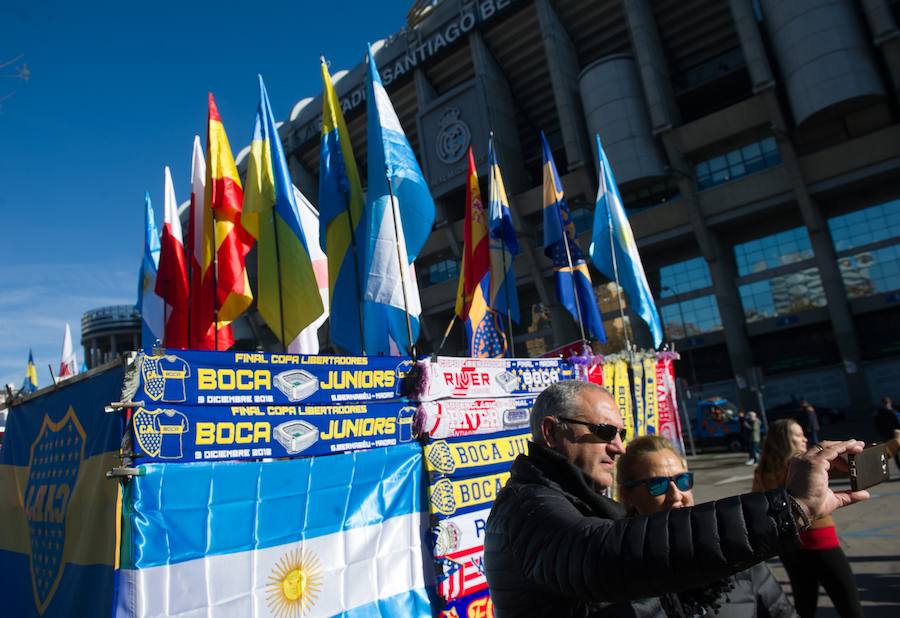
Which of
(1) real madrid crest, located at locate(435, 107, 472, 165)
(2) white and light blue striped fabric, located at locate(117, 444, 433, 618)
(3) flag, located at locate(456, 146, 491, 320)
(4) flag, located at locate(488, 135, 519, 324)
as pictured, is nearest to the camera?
(2) white and light blue striped fabric, located at locate(117, 444, 433, 618)

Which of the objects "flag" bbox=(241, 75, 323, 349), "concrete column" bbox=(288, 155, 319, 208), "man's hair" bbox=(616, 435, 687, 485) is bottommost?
"man's hair" bbox=(616, 435, 687, 485)

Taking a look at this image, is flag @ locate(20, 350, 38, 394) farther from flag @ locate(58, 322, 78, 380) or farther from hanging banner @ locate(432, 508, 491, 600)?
hanging banner @ locate(432, 508, 491, 600)

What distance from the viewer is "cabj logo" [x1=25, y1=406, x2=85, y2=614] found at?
429 centimetres

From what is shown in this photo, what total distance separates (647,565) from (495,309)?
27.8 feet

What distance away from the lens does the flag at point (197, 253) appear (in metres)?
8.49

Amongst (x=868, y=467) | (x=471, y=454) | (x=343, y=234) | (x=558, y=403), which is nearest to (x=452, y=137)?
(x=343, y=234)

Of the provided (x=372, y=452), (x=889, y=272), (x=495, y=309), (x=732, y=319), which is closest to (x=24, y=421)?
(x=372, y=452)

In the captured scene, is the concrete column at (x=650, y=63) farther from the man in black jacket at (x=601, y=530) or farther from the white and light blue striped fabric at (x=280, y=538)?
the man in black jacket at (x=601, y=530)

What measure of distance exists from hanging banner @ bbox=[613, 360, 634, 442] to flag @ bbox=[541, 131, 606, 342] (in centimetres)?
183

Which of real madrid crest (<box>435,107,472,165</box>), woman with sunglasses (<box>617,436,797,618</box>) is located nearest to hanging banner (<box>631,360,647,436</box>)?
woman with sunglasses (<box>617,436,797,618</box>)

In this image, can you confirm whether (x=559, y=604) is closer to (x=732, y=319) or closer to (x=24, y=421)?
(x=24, y=421)

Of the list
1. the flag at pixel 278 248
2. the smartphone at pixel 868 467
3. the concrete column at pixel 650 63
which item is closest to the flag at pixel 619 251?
the flag at pixel 278 248

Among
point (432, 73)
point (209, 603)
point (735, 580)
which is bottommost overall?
point (209, 603)

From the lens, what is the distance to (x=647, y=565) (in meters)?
1.28
